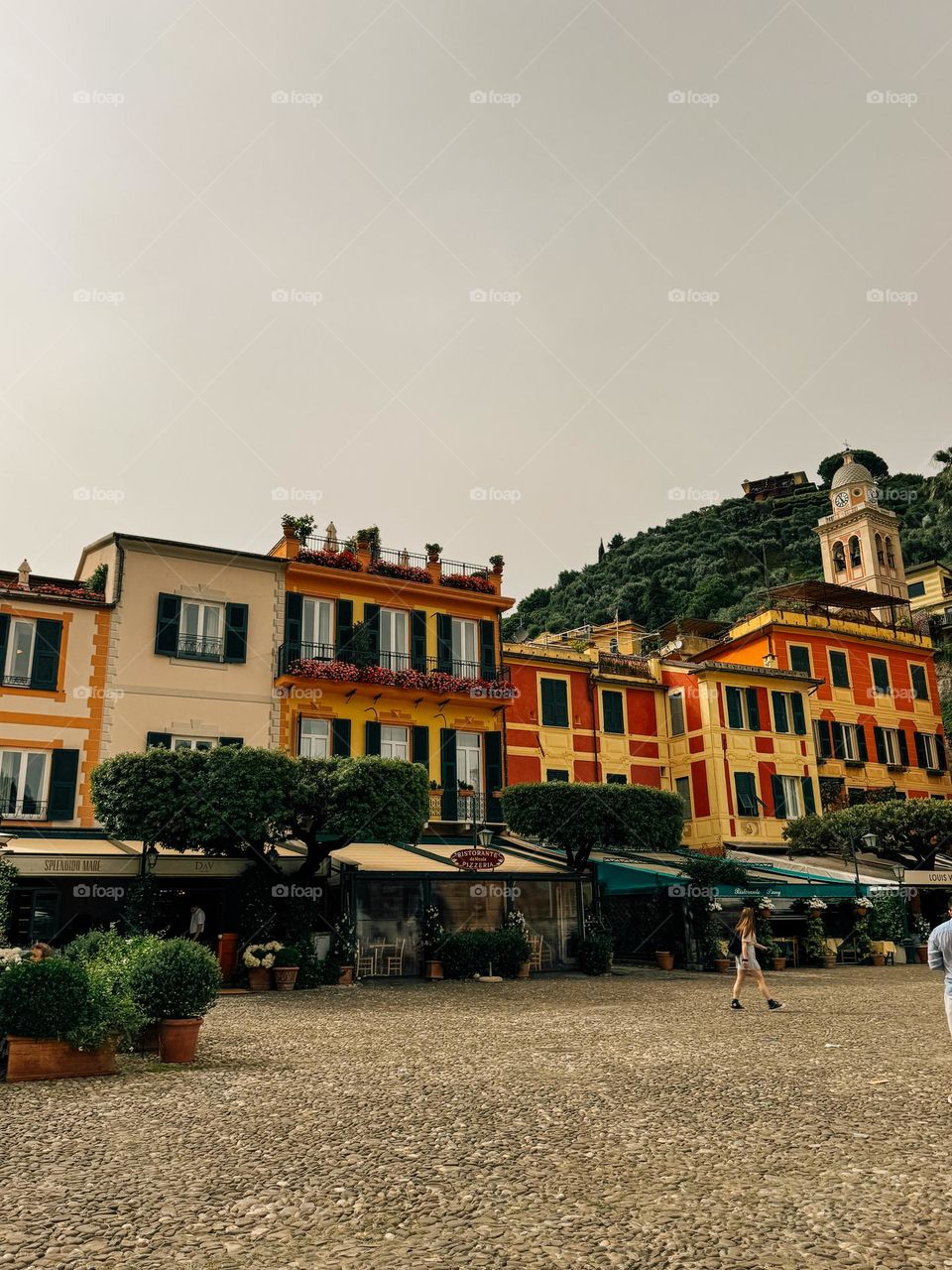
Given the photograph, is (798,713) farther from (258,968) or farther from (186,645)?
(258,968)

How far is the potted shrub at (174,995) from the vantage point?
10180mm

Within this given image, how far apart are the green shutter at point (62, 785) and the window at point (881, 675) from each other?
1262 inches

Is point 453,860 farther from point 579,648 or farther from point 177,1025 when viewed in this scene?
point 579,648

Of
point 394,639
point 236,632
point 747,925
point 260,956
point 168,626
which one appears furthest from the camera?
point 394,639

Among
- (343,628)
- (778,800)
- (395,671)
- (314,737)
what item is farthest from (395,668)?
(778,800)

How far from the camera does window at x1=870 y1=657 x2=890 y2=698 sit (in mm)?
41156

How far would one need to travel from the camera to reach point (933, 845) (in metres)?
31.5

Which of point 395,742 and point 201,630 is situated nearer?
point 201,630

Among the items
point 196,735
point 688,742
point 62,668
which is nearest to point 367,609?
point 196,735

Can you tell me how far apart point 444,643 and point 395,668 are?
1935mm

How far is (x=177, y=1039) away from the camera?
10188 millimetres

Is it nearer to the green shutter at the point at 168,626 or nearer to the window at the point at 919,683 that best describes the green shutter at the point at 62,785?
the green shutter at the point at 168,626

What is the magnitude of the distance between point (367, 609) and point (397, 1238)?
24267mm

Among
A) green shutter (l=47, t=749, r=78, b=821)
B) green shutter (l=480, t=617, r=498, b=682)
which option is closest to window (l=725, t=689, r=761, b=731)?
green shutter (l=480, t=617, r=498, b=682)
